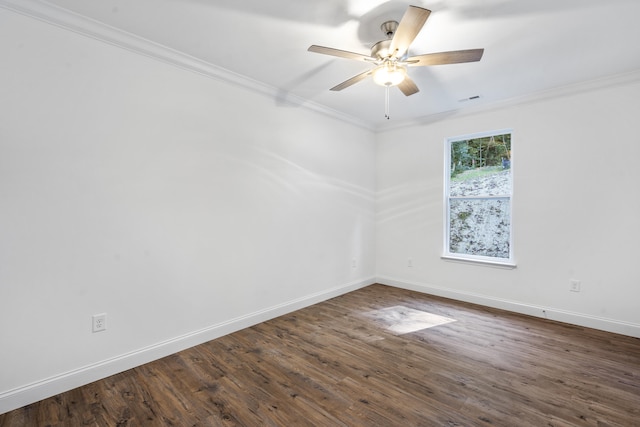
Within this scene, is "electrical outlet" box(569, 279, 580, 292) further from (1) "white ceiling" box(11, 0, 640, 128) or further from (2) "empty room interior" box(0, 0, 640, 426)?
(1) "white ceiling" box(11, 0, 640, 128)

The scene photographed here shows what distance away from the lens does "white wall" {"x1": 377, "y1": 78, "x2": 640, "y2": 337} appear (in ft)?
9.78

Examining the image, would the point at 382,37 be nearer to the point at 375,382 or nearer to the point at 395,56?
the point at 395,56

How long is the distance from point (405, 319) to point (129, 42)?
141 inches

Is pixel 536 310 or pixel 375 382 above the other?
pixel 536 310

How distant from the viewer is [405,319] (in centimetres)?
337

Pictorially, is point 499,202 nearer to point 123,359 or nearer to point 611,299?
point 611,299

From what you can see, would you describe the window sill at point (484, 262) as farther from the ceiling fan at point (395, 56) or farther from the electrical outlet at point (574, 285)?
the ceiling fan at point (395, 56)

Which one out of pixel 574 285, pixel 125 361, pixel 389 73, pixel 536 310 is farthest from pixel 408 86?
pixel 125 361

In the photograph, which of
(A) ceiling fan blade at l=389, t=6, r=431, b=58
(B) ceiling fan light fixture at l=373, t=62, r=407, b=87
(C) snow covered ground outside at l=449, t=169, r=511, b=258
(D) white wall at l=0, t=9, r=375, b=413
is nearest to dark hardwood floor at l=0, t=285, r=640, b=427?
(D) white wall at l=0, t=9, r=375, b=413

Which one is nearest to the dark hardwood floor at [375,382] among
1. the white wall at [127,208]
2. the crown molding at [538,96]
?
the white wall at [127,208]

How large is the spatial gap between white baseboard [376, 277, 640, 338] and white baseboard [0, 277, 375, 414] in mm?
1883

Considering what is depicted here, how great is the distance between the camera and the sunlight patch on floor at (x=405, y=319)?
3.15m

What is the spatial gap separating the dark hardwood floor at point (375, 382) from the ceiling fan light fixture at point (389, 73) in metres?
2.17

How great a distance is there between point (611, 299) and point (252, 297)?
3625 millimetres
